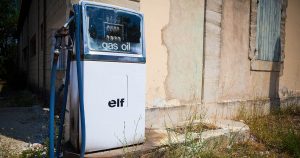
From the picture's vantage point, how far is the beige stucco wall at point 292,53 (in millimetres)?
7691

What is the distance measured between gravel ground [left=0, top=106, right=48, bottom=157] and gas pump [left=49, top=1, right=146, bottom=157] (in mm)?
678

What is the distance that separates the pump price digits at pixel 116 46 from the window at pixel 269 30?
4.70 metres

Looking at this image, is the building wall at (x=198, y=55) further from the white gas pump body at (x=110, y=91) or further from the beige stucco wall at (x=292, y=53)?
the white gas pump body at (x=110, y=91)

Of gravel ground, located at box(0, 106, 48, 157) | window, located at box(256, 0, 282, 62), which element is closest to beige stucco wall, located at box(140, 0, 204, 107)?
gravel ground, located at box(0, 106, 48, 157)

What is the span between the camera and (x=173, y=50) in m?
4.60

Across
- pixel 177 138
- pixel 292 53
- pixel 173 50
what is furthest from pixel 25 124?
pixel 292 53

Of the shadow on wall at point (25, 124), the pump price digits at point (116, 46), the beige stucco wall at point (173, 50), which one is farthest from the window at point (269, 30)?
the shadow on wall at point (25, 124)

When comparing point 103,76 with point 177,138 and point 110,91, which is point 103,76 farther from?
point 177,138

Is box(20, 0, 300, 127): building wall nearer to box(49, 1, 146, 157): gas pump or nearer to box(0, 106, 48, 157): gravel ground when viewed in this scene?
box(0, 106, 48, 157): gravel ground

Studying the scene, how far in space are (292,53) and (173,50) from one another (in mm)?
4944

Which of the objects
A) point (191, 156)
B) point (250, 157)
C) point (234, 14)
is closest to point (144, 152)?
point (191, 156)

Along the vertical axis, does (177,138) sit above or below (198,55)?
below

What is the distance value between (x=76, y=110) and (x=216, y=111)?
3.42 meters

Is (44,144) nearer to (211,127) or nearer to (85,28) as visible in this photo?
(85,28)
